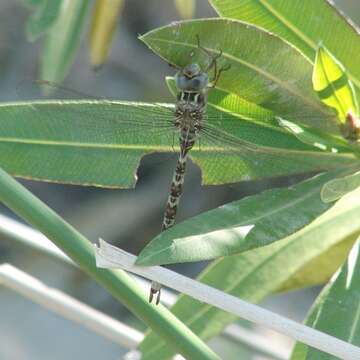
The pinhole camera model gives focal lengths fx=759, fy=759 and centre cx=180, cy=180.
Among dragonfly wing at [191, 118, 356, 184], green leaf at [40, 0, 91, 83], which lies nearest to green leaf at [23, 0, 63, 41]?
green leaf at [40, 0, 91, 83]

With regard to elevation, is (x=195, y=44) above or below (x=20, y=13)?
below

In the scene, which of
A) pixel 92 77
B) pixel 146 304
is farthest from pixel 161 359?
pixel 92 77

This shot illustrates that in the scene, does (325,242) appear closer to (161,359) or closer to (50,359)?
(161,359)

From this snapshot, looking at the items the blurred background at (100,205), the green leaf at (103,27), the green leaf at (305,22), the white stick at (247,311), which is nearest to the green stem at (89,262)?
the white stick at (247,311)

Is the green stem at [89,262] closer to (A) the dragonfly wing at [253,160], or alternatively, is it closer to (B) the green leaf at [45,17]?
(A) the dragonfly wing at [253,160]

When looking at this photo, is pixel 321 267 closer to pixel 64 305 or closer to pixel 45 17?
pixel 64 305

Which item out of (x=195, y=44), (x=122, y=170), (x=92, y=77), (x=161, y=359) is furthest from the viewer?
(x=92, y=77)
